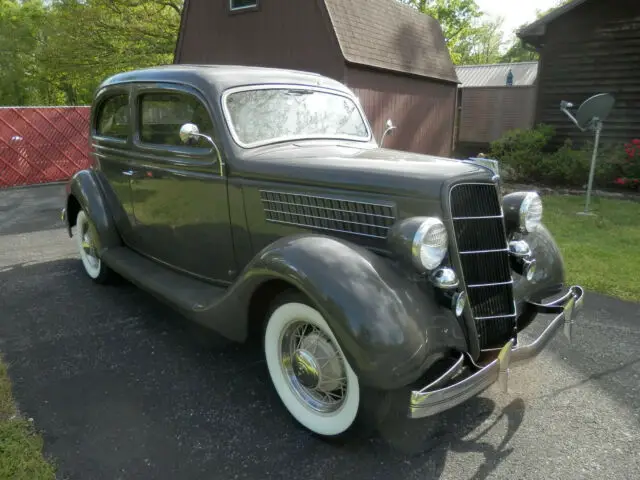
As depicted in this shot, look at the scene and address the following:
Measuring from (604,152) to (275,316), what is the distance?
10223mm

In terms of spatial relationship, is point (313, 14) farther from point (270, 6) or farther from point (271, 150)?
point (271, 150)

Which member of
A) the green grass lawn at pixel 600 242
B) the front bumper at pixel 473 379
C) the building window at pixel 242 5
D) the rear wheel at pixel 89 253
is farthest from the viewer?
the building window at pixel 242 5

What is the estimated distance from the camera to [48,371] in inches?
122

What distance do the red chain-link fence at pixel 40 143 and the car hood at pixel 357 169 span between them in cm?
990

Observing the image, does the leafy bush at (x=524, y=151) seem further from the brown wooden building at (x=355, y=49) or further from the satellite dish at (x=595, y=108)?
the satellite dish at (x=595, y=108)

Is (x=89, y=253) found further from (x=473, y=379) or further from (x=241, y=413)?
(x=473, y=379)

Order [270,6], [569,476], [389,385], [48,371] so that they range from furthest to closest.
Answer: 1. [270,6]
2. [48,371]
3. [569,476]
4. [389,385]

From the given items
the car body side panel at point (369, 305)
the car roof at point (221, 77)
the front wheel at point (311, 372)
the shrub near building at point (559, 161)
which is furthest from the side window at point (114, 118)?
the shrub near building at point (559, 161)

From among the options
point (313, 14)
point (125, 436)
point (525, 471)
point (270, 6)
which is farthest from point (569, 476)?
point (270, 6)

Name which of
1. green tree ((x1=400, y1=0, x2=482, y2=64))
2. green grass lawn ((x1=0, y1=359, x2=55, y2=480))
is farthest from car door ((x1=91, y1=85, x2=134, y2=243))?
green tree ((x1=400, y1=0, x2=482, y2=64))

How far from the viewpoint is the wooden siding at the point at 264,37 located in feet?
32.5

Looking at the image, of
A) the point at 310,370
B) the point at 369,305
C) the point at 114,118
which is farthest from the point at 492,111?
the point at 369,305

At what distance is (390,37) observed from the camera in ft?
38.9

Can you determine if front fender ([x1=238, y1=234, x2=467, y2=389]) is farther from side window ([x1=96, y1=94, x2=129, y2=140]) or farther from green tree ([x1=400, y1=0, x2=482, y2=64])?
green tree ([x1=400, y1=0, x2=482, y2=64])
